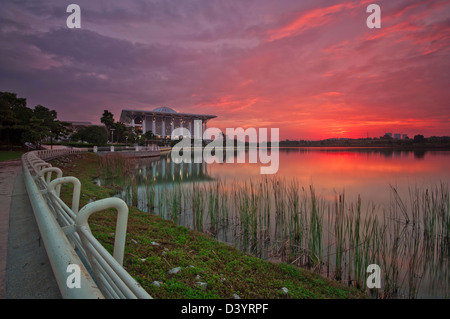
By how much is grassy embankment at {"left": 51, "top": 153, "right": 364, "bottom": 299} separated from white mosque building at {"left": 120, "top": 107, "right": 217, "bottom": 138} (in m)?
70.8

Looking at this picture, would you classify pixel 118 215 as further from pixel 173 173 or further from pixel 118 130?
pixel 118 130

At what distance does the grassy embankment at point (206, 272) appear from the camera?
9.21ft

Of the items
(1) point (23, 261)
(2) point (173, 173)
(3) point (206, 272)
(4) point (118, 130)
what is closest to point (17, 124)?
(2) point (173, 173)

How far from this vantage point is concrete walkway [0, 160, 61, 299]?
182 centimetres

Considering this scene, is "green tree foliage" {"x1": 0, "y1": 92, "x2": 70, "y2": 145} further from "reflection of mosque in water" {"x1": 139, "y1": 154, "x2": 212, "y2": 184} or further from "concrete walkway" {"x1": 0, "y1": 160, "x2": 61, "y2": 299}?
"concrete walkway" {"x1": 0, "y1": 160, "x2": 61, "y2": 299}

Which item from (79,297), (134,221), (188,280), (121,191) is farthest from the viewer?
(121,191)

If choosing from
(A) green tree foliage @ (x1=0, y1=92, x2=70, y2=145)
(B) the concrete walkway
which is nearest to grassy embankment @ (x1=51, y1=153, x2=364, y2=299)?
(B) the concrete walkway

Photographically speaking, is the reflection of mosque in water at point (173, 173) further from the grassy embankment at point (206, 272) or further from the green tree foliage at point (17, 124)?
the green tree foliage at point (17, 124)

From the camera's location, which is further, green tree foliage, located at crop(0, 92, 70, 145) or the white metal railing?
green tree foliage, located at crop(0, 92, 70, 145)

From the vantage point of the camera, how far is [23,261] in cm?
228

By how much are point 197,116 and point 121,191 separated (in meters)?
71.2
